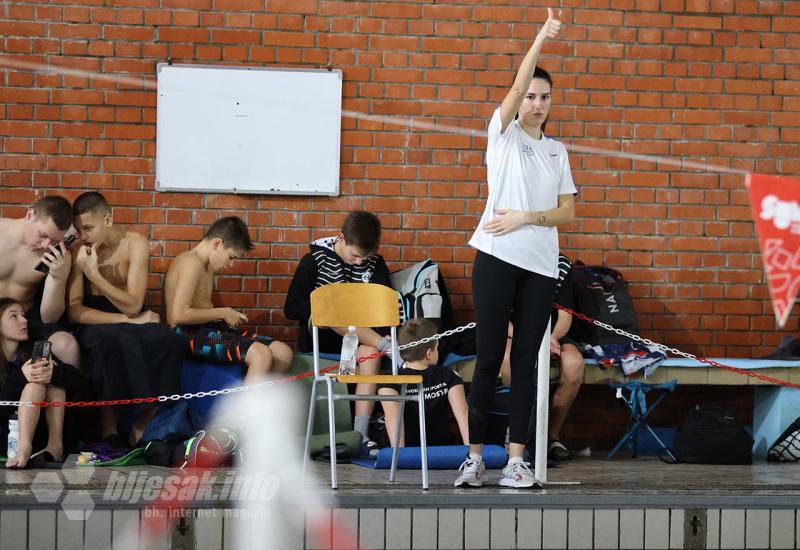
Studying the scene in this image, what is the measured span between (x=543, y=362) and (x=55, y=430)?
2371 millimetres

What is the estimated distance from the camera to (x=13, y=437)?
5387mm

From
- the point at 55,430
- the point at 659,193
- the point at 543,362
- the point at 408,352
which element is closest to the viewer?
the point at 543,362

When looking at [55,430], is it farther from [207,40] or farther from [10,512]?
[207,40]

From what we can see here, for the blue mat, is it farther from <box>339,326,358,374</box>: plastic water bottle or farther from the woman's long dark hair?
the woman's long dark hair

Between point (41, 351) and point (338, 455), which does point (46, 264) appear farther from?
point (338, 455)

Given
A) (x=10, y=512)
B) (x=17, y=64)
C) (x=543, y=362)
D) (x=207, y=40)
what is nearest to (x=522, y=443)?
(x=543, y=362)

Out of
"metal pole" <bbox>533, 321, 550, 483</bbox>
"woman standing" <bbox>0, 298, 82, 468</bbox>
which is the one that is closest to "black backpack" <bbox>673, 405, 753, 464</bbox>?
"metal pole" <bbox>533, 321, 550, 483</bbox>

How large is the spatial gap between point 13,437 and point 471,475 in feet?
7.36

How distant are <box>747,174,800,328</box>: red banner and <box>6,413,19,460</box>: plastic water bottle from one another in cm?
364

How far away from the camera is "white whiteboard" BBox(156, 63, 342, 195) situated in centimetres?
675

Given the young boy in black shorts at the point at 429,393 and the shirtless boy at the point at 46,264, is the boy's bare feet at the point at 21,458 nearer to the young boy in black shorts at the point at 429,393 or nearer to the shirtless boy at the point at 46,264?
the shirtless boy at the point at 46,264

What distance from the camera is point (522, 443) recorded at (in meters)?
4.66

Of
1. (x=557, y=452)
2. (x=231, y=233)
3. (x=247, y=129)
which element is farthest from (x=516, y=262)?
(x=247, y=129)

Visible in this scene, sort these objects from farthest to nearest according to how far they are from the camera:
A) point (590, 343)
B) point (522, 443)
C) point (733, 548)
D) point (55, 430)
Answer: point (590, 343), point (55, 430), point (522, 443), point (733, 548)
